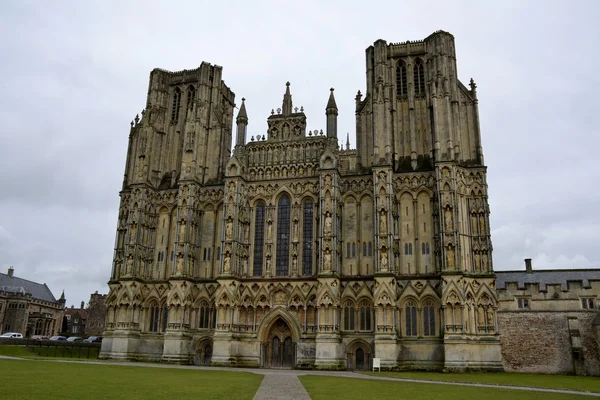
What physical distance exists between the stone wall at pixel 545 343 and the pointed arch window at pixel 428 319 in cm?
656

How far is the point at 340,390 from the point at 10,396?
41.3 ft

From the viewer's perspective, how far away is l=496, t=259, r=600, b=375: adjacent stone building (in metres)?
42.6

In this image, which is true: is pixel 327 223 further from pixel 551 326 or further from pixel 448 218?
pixel 551 326

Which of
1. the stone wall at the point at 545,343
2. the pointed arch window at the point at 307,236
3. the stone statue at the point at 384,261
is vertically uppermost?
the pointed arch window at the point at 307,236

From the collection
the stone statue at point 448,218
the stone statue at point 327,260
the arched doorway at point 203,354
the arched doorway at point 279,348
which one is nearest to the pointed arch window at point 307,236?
the stone statue at point 327,260

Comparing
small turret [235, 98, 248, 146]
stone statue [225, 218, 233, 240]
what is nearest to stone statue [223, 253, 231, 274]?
stone statue [225, 218, 233, 240]

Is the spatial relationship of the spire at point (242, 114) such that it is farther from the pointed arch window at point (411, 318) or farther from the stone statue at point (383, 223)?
the pointed arch window at point (411, 318)

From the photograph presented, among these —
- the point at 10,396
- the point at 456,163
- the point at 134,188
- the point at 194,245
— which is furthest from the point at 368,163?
the point at 10,396

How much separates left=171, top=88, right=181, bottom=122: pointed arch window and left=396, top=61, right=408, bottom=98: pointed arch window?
25.7 metres

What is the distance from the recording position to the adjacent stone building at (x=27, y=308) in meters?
84.3

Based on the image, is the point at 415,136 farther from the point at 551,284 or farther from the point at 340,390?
the point at 340,390

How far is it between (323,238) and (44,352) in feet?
97.4

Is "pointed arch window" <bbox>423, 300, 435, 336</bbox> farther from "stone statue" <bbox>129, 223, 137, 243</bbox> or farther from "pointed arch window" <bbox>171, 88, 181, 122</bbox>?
"pointed arch window" <bbox>171, 88, 181, 122</bbox>

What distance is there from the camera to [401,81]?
52656 mm
